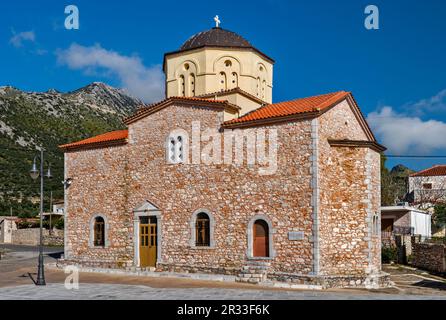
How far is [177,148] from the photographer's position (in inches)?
791

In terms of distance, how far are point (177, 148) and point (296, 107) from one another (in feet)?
15.7

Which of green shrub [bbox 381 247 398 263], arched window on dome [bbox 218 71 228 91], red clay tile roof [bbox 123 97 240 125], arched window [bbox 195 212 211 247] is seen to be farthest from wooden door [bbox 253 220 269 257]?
green shrub [bbox 381 247 398 263]

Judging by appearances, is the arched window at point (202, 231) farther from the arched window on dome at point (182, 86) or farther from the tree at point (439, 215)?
the tree at point (439, 215)

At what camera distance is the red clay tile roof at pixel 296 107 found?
17516mm

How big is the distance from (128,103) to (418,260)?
71174 mm

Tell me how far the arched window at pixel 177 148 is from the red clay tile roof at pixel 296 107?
80.5 inches

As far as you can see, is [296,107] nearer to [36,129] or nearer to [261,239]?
[261,239]

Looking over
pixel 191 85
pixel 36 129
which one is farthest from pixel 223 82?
pixel 36 129

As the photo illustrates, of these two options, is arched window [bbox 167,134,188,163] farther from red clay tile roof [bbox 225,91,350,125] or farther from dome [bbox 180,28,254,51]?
dome [bbox 180,28,254,51]

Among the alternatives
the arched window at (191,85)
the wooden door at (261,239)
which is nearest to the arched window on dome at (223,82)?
the arched window at (191,85)

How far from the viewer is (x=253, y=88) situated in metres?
22.6

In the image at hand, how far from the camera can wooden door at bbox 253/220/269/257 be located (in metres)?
17.8

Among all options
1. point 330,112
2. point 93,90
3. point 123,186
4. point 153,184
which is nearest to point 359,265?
point 330,112

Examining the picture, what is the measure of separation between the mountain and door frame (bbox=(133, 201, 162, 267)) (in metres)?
32.5
